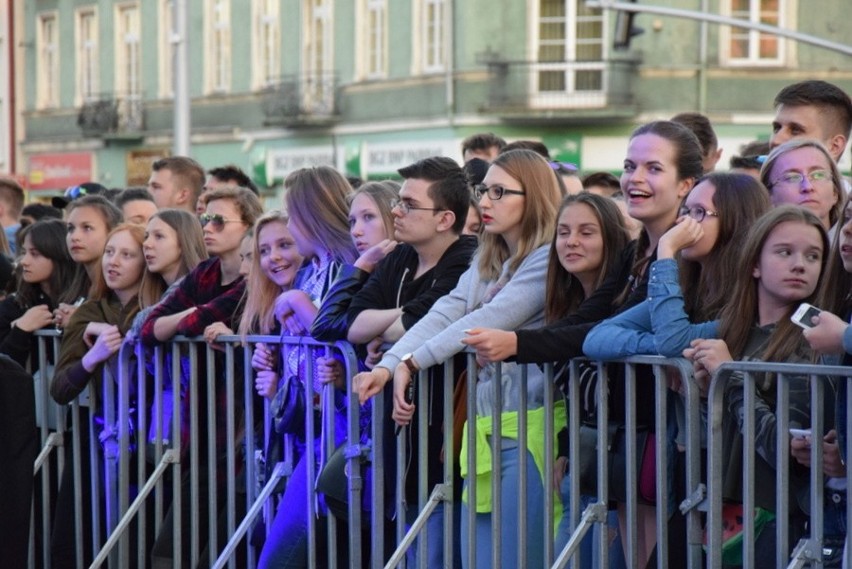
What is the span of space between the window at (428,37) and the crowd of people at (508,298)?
25.4m

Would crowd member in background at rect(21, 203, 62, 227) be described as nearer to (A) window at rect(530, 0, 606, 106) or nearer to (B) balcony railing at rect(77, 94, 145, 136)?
(A) window at rect(530, 0, 606, 106)

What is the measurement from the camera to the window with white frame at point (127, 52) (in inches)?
1682

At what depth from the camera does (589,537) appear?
6070 mm

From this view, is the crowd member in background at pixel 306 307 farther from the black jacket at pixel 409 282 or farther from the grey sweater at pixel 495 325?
the grey sweater at pixel 495 325

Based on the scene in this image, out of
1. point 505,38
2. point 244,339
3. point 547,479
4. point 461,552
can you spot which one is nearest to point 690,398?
point 547,479

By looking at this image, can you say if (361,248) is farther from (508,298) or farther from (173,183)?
(173,183)

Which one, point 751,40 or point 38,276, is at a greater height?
point 751,40

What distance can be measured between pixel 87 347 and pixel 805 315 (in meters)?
4.69

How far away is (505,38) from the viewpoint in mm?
33875

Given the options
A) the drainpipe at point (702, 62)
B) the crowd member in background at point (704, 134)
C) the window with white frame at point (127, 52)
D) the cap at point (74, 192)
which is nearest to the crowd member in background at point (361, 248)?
the crowd member in background at point (704, 134)

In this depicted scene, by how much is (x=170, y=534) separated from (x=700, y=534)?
132 inches

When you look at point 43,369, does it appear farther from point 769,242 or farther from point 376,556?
point 769,242

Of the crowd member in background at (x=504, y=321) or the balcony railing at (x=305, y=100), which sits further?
the balcony railing at (x=305, y=100)

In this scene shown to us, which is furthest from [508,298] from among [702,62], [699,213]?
[702,62]
